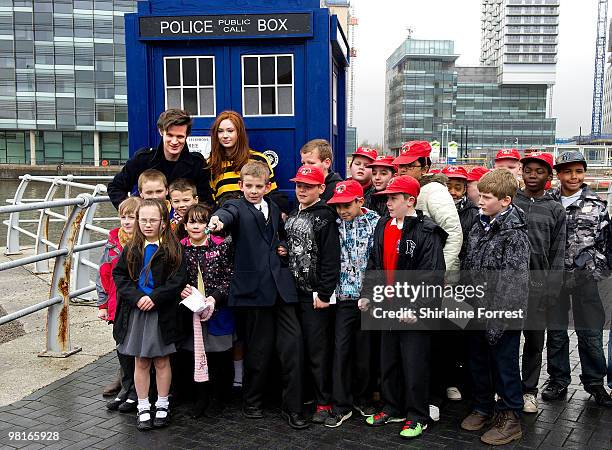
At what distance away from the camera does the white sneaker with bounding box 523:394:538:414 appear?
4324 millimetres

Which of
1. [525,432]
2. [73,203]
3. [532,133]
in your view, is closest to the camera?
[525,432]

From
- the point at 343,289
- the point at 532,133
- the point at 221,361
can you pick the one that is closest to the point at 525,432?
the point at 343,289

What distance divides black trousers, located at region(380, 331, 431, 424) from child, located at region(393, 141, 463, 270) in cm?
57

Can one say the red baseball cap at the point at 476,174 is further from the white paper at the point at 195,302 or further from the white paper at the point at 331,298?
the white paper at the point at 195,302

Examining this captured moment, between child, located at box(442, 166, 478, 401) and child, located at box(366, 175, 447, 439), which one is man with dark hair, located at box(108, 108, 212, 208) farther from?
child, located at box(442, 166, 478, 401)

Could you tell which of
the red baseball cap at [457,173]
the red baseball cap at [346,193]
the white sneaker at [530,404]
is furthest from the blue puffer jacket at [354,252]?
the white sneaker at [530,404]

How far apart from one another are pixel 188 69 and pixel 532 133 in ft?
405

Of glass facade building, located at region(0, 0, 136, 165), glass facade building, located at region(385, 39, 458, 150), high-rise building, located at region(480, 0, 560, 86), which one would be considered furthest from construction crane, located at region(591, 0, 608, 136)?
glass facade building, located at region(0, 0, 136, 165)

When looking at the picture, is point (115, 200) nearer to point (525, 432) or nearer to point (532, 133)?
point (525, 432)

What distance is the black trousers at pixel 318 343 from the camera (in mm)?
4227

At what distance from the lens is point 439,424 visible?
4152 millimetres

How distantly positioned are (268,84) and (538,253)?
283cm

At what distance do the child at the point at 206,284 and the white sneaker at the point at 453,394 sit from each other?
173cm
